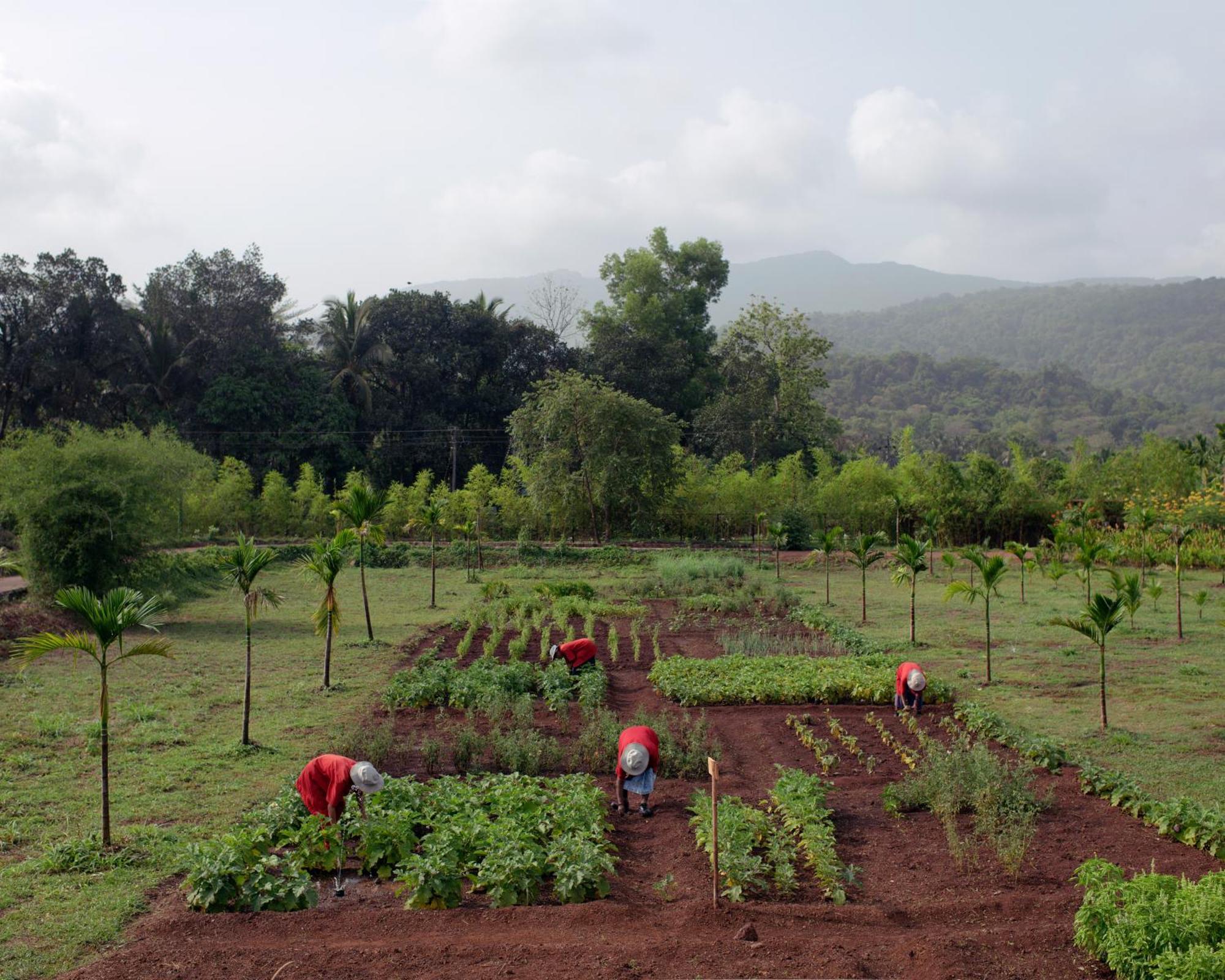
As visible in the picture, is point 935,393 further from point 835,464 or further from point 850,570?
point 850,570

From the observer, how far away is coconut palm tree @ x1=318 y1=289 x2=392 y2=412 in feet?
159

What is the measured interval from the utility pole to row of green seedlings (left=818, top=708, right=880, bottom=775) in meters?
30.1

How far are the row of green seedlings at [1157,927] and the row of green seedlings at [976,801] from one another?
1.30m

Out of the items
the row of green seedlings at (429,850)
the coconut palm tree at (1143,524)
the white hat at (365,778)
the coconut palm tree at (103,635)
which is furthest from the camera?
the coconut palm tree at (1143,524)

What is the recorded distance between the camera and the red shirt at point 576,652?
575 inches

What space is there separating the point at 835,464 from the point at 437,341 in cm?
2097

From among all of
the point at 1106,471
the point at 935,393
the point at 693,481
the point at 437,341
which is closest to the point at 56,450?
the point at 693,481

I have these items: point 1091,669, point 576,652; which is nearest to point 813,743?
point 576,652

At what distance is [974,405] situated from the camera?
9619 centimetres

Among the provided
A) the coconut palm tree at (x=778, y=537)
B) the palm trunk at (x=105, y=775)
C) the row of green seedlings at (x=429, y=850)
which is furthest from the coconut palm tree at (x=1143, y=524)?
the palm trunk at (x=105, y=775)

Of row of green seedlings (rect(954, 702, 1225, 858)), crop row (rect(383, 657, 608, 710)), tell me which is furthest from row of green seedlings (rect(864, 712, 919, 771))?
crop row (rect(383, 657, 608, 710))

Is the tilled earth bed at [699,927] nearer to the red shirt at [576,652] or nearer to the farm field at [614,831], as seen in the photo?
the farm field at [614,831]

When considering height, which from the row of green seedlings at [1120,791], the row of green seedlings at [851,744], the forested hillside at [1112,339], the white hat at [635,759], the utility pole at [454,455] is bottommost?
the row of green seedlings at [851,744]

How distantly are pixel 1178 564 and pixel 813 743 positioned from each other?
1126 cm
